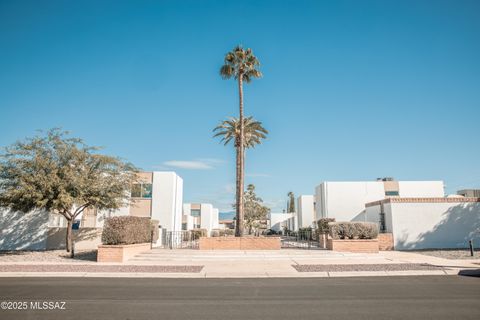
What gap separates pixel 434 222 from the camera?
77.6ft

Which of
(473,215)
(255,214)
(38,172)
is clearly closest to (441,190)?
(473,215)

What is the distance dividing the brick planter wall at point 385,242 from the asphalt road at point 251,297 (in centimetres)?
1077

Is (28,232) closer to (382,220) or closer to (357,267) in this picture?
(357,267)

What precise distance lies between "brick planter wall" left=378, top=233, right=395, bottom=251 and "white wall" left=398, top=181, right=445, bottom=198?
77.4 ft

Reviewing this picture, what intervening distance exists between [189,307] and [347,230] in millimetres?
15304

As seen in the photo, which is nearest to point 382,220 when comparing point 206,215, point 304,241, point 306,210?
point 304,241

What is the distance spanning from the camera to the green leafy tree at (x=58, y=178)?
1884cm

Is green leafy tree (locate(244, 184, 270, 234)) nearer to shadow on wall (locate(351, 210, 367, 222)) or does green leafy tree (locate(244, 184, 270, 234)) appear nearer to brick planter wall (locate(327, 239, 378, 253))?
shadow on wall (locate(351, 210, 367, 222))

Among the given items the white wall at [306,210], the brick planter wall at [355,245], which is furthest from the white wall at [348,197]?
the brick planter wall at [355,245]

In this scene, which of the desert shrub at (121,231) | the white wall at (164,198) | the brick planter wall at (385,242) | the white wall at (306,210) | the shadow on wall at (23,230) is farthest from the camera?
the white wall at (306,210)

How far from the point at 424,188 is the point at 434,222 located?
79.4ft

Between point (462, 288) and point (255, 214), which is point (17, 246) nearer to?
point (462, 288)

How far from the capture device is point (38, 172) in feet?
63.9

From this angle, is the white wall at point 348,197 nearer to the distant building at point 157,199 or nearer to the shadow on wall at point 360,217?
the shadow on wall at point 360,217
